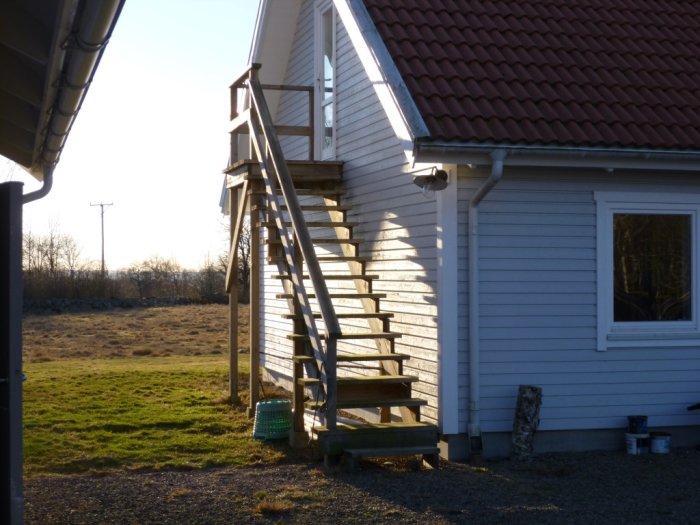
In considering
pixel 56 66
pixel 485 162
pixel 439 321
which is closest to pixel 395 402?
pixel 439 321

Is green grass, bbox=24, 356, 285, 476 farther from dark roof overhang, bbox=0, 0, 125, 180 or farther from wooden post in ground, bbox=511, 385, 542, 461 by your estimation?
dark roof overhang, bbox=0, 0, 125, 180

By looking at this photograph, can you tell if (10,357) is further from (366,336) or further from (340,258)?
(340,258)

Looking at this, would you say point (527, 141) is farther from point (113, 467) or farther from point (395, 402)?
point (113, 467)

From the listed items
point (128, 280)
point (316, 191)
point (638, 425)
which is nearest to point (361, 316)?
point (316, 191)

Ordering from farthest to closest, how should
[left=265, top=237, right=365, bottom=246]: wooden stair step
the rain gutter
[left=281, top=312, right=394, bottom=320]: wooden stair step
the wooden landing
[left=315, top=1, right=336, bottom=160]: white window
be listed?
[left=315, top=1, right=336, bottom=160]: white window, the wooden landing, [left=265, top=237, right=365, bottom=246]: wooden stair step, [left=281, top=312, right=394, bottom=320]: wooden stair step, the rain gutter

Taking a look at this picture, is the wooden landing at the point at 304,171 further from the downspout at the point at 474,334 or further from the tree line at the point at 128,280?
the tree line at the point at 128,280

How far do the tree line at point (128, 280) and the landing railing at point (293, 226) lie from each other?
2323cm

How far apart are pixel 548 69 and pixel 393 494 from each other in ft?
16.2

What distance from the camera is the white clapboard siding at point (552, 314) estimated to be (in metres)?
9.71

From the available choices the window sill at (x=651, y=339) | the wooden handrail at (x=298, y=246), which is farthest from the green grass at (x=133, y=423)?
the window sill at (x=651, y=339)

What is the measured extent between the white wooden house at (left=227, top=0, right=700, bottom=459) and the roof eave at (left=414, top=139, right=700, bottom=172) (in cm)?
2

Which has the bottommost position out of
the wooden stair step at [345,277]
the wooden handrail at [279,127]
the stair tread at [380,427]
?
the stair tread at [380,427]

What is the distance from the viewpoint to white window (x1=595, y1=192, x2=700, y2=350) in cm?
1010

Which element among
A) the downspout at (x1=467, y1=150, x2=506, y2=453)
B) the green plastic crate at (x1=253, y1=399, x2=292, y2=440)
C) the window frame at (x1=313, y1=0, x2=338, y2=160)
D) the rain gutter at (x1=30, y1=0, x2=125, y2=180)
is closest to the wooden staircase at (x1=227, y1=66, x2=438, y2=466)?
the green plastic crate at (x1=253, y1=399, x2=292, y2=440)
